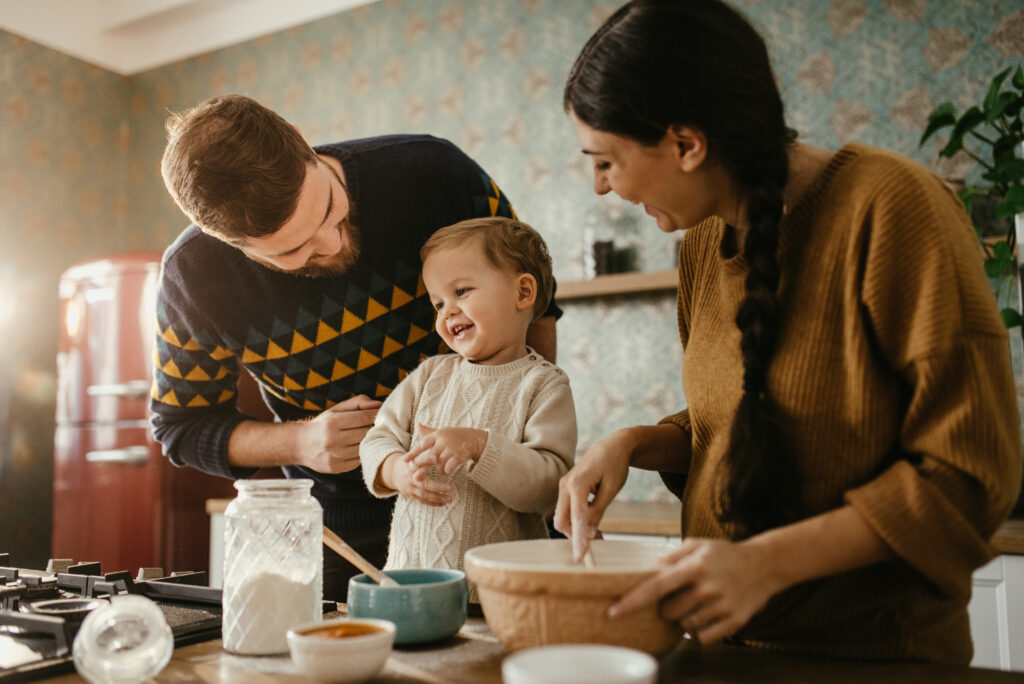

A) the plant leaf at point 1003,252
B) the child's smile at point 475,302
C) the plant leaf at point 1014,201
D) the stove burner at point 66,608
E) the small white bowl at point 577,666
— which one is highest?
the plant leaf at point 1014,201

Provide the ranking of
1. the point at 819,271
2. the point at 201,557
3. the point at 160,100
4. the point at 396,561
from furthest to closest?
1. the point at 160,100
2. the point at 201,557
3. the point at 396,561
4. the point at 819,271

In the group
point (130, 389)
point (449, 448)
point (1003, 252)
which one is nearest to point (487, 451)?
point (449, 448)

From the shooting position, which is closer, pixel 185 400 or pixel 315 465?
pixel 315 465

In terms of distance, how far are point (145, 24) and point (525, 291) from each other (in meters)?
3.78

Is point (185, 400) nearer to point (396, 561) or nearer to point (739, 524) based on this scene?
point (396, 561)

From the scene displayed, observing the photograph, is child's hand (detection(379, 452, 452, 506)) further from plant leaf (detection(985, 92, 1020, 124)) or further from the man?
plant leaf (detection(985, 92, 1020, 124))

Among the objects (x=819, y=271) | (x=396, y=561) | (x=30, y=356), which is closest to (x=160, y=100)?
(x=30, y=356)

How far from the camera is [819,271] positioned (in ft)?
2.95

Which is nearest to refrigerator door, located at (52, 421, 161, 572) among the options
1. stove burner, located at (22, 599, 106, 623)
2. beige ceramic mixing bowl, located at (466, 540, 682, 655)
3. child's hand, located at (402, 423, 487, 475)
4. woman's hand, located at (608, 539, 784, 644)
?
stove burner, located at (22, 599, 106, 623)

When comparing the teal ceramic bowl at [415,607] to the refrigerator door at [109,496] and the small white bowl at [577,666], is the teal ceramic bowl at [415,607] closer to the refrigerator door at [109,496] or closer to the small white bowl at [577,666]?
the small white bowl at [577,666]

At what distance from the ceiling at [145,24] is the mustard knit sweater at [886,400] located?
3333 mm

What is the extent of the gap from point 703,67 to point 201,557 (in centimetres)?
306

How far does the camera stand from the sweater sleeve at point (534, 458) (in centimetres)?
112

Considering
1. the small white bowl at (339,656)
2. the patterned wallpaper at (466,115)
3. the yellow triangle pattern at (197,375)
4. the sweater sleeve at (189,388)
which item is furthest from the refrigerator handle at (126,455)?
the small white bowl at (339,656)
